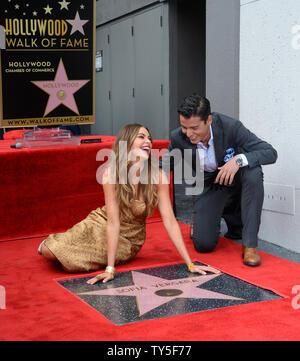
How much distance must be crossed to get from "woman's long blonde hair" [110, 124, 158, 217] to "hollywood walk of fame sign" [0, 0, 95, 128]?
117cm

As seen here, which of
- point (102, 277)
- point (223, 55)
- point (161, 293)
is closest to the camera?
point (161, 293)

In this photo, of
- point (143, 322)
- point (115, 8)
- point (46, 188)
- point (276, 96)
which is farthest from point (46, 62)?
→ point (115, 8)

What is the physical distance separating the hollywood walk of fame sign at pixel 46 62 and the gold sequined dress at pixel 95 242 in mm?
1105

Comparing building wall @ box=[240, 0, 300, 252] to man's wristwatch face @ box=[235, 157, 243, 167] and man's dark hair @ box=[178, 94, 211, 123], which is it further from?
man's dark hair @ box=[178, 94, 211, 123]

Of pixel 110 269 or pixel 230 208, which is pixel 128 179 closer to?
pixel 110 269

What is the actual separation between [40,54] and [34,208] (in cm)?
105

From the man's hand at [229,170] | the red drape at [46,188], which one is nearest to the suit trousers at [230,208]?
the man's hand at [229,170]

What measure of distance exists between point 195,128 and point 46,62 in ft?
4.46

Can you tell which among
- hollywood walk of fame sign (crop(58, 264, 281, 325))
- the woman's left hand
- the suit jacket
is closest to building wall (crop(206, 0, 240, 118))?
the suit jacket

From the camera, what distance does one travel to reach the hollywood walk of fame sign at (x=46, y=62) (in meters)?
3.51

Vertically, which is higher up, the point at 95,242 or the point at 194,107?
the point at 194,107

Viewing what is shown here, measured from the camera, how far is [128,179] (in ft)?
9.07

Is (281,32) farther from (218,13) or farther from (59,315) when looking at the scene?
(59,315)
